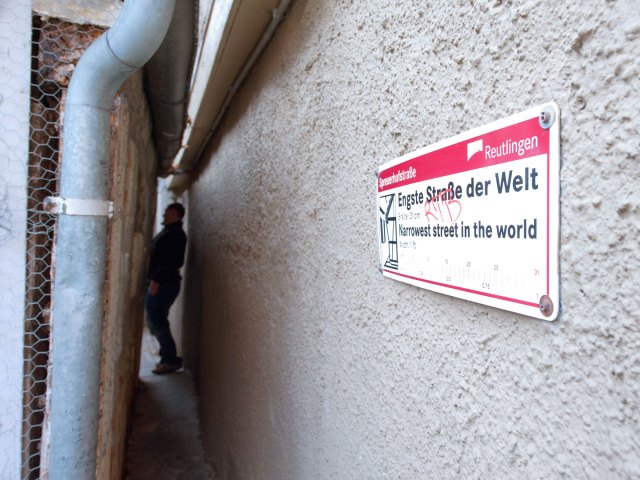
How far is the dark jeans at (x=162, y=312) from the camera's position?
212 inches

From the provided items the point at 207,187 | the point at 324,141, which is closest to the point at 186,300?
the point at 207,187

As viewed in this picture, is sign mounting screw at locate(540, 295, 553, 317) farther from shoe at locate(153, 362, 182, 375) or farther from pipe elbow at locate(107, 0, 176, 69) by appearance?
shoe at locate(153, 362, 182, 375)

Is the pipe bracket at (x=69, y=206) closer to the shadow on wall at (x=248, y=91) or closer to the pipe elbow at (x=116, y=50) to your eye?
the pipe elbow at (x=116, y=50)

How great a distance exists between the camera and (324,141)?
4.51 feet

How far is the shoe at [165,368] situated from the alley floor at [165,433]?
A: 0.26 feet

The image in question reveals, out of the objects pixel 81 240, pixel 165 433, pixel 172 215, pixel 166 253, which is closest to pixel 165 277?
pixel 166 253

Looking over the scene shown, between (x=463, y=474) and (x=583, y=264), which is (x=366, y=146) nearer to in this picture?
(x=583, y=264)

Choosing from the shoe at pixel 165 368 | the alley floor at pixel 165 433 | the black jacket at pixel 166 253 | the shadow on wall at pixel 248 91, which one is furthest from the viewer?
the shoe at pixel 165 368

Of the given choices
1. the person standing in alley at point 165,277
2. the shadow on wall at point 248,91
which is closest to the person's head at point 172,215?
the person standing in alley at point 165,277

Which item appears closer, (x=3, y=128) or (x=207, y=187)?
(x=3, y=128)

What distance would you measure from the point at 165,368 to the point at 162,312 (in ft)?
2.80

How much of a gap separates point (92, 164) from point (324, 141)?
77 centimetres

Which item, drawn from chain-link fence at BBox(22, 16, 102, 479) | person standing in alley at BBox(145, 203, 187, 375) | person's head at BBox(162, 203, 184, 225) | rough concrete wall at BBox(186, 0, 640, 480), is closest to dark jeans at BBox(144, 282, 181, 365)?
person standing in alley at BBox(145, 203, 187, 375)

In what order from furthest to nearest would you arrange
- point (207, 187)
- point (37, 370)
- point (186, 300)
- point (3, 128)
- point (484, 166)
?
point (186, 300), point (207, 187), point (37, 370), point (3, 128), point (484, 166)
